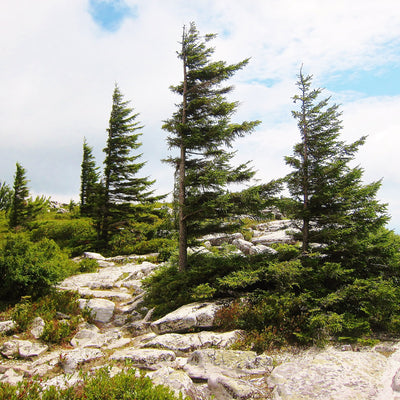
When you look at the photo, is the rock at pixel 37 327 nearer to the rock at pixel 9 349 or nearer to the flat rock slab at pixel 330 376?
the rock at pixel 9 349

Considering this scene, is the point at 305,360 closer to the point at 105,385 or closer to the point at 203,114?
the point at 105,385

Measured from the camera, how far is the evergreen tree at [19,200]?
2722 cm

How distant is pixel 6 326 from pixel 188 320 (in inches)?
241

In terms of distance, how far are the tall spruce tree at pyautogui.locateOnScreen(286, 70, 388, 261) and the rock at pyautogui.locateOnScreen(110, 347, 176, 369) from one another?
6.89m

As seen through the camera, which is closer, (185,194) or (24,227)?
(185,194)

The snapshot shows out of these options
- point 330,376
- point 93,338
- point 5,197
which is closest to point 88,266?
point 93,338

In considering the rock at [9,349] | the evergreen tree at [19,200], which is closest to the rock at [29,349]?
the rock at [9,349]

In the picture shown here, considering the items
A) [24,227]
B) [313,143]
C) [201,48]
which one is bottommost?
[24,227]

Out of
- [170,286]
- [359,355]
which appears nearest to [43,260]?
[170,286]

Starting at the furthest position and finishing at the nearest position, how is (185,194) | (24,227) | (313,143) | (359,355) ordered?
(24,227) < (185,194) < (313,143) < (359,355)

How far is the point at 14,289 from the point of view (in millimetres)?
10500

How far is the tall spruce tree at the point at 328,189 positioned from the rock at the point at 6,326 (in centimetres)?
1112

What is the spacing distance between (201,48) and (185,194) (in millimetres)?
8111

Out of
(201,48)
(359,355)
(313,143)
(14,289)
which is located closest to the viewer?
(359,355)
